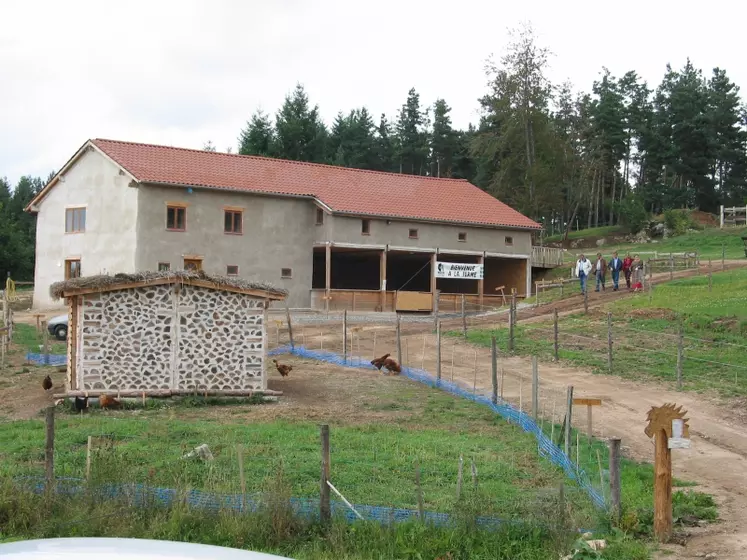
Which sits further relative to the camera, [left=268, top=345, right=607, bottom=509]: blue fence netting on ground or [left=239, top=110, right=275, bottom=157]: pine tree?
[left=239, top=110, right=275, bottom=157]: pine tree

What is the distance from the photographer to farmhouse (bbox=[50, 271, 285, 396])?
60.7 feet

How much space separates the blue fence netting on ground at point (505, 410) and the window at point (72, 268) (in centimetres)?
1528

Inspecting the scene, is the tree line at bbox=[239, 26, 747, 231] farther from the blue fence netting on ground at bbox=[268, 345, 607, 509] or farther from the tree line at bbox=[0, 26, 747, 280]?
the blue fence netting on ground at bbox=[268, 345, 607, 509]

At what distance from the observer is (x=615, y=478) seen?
9.88m

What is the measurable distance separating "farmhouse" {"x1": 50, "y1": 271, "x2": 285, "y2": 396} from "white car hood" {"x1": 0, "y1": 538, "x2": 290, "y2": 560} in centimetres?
1476

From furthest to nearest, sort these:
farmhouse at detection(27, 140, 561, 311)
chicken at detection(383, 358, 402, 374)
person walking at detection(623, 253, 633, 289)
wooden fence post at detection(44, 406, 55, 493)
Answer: farmhouse at detection(27, 140, 561, 311)
person walking at detection(623, 253, 633, 289)
chicken at detection(383, 358, 402, 374)
wooden fence post at detection(44, 406, 55, 493)

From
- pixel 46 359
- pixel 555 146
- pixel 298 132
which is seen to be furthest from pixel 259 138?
pixel 46 359

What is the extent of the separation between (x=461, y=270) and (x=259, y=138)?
3259cm

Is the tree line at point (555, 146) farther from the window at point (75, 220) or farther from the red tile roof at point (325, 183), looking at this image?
the window at point (75, 220)

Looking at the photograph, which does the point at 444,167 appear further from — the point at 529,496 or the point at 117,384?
the point at 529,496

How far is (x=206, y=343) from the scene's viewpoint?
1942cm

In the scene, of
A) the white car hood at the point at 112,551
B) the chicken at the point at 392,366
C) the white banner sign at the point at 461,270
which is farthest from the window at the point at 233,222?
the white car hood at the point at 112,551

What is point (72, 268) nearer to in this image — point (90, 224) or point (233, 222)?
point (90, 224)

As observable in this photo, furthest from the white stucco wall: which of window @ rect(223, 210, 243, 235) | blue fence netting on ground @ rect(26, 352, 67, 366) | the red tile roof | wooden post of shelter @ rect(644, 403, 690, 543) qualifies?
wooden post of shelter @ rect(644, 403, 690, 543)
